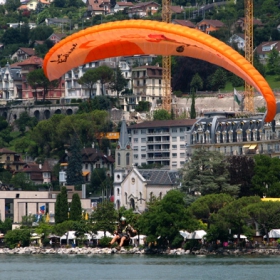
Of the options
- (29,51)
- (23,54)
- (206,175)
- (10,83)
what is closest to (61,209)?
(206,175)

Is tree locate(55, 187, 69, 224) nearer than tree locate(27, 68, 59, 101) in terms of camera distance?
Yes

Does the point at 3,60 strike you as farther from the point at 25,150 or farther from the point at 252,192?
the point at 252,192

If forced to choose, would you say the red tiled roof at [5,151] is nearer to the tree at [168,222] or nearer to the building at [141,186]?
the building at [141,186]

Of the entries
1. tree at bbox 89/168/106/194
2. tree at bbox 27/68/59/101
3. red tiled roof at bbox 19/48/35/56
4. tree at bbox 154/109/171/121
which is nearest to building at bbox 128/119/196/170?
tree at bbox 89/168/106/194

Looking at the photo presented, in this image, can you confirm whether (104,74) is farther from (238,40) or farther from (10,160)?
Answer: (238,40)

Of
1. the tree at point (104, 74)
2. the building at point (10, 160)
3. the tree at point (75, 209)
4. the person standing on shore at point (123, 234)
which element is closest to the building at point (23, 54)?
the tree at point (104, 74)

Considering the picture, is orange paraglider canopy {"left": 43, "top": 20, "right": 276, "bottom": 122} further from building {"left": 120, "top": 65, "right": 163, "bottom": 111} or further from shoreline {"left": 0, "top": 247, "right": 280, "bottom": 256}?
building {"left": 120, "top": 65, "right": 163, "bottom": 111}

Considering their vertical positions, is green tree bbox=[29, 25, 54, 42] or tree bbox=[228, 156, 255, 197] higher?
green tree bbox=[29, 25, 54, 42]

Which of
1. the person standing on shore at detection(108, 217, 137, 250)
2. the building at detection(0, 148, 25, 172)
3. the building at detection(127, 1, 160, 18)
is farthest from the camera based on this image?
the building at detection(127, 1, 160, 18)
